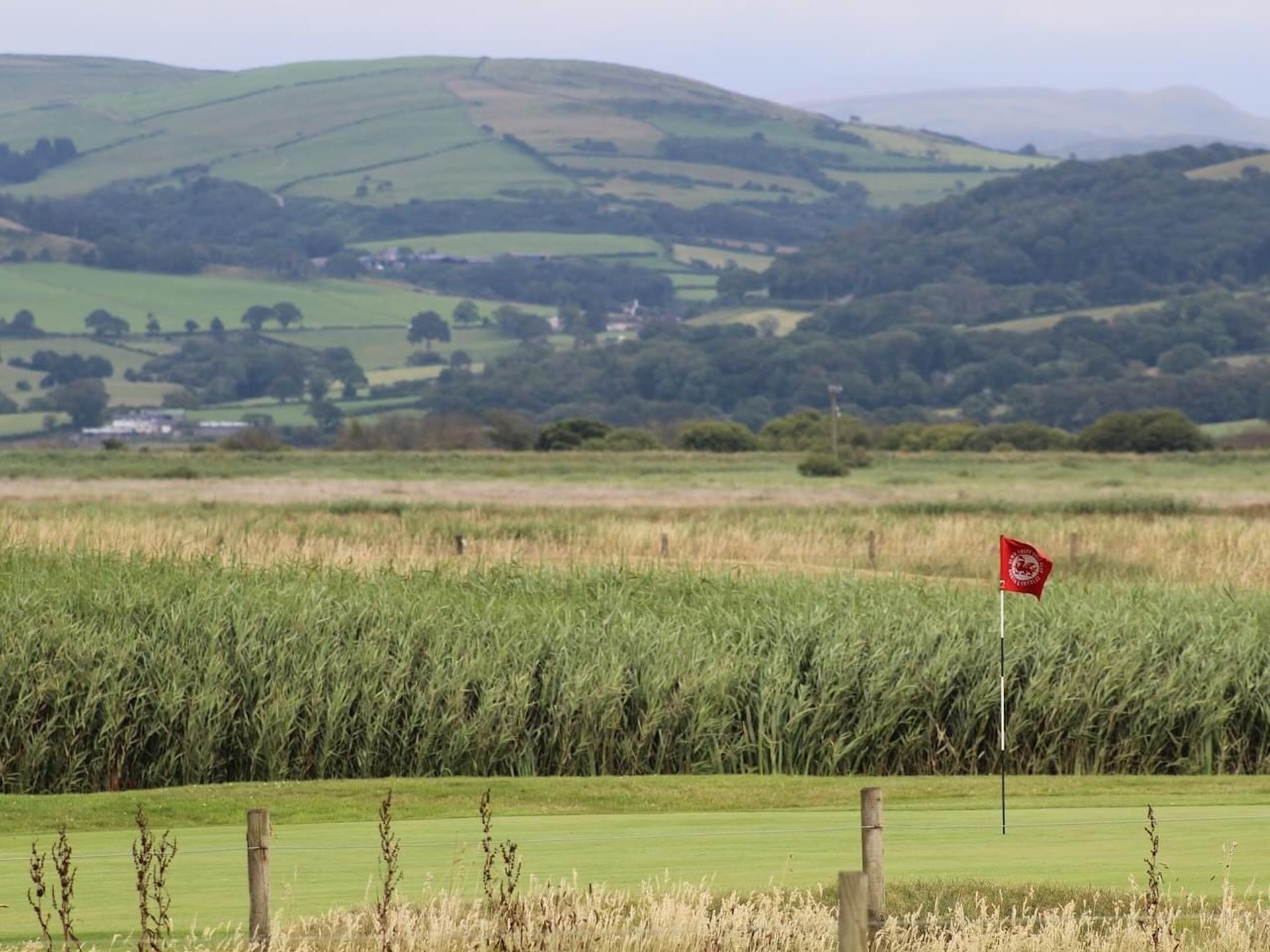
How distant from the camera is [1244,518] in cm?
4712

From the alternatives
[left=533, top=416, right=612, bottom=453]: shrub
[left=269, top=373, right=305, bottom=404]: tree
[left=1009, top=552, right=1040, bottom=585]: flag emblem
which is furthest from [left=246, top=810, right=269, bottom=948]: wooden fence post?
[left=269, top=373, right=305, bottom=404]: tree

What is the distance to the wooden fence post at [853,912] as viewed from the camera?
7.04 m

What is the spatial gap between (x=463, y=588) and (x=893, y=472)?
176 feet

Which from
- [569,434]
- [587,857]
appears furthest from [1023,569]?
[569,434]

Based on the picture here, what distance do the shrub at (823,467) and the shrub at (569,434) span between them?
24763 millimetres

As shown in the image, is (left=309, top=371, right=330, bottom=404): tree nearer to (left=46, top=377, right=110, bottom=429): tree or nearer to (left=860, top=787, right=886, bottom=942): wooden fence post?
(left=46, top=377, right=110, bottom=429): tree

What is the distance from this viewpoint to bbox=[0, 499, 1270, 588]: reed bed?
31828 mm

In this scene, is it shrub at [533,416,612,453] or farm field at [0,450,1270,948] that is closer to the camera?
farm field at [0,450,1270,948]

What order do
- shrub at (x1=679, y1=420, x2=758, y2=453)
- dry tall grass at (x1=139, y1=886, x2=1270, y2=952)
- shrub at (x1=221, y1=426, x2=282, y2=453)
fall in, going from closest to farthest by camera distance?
1. dry tall grass at (x1=139, y1=886, x2=1270, y2=952)
2. shrub at (x1=221, y1=426, x2=282, y2=453)
3. shrub at (x1=679, y1=420, x2=758, y2=453)

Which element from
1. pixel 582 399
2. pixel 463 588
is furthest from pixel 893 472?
pixel 582 399

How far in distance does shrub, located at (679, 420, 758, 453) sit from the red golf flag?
8322 centimetres

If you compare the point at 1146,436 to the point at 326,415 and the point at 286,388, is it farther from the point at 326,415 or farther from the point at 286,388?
the point at 286,388

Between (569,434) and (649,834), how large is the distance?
289ft

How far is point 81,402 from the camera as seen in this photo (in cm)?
16725
